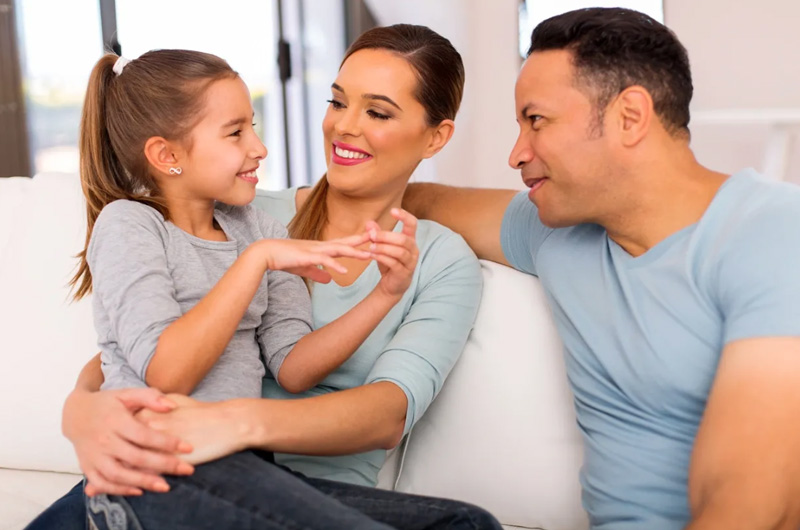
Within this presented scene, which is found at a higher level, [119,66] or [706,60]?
[119,66]

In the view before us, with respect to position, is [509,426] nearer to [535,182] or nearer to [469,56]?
[535,182]

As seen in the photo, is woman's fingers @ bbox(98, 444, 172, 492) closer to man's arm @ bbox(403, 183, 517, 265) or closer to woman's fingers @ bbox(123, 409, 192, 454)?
woman's fingers @ bbox(123, 409, 192, 454)

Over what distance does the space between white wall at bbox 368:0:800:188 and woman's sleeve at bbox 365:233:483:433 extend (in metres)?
3.70

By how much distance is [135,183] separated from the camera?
1.62 meters

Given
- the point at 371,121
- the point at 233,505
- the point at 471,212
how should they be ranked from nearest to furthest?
the point at 233,505 < the point at 371,121 < the point at 471,212

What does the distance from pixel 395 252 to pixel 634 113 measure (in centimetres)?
44

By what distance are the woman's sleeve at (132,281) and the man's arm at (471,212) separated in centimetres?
67

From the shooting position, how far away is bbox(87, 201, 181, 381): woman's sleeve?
1316 mm

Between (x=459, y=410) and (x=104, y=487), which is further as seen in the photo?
(x=459, y=410)

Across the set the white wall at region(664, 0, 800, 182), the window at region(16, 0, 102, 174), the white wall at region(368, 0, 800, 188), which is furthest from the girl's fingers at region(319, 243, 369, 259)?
the white wall at region(664, 0, 800, 182)

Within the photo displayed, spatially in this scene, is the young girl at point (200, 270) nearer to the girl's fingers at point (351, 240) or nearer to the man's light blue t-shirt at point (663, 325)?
the girl's fingers at point (351, 240)

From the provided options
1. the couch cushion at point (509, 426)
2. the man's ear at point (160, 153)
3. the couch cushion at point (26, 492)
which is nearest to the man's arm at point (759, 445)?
the couch cushion at point (509, 426)

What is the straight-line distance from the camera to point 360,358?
5.58ft

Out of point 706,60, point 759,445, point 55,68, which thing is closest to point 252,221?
point 759,445
